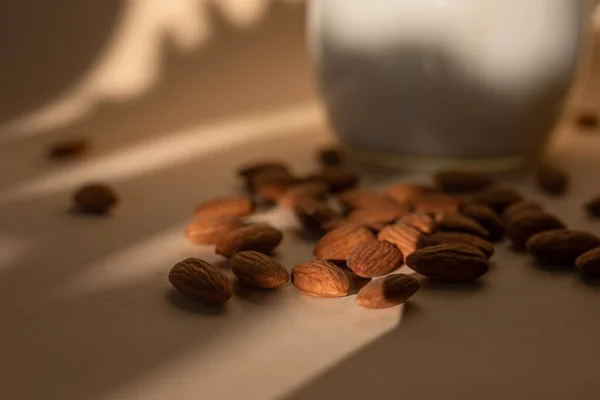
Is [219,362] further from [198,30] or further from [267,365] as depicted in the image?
[198,30]

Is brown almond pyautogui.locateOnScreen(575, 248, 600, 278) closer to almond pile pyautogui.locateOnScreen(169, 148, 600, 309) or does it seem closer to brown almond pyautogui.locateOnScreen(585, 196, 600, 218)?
almond pile pyautogui.locateOnScreen(169, 148, 600, 309)

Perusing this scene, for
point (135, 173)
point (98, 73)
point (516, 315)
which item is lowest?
point (516, 315)

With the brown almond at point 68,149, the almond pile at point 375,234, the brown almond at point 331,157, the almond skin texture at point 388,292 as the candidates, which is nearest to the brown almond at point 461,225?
the almond pile at point 375,234

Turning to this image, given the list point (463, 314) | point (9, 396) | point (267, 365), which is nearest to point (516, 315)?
point (463, 314)

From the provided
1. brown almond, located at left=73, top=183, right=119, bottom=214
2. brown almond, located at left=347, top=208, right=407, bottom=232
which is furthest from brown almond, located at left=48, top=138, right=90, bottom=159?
brown almond, located at left=347, top=208, right=407, bottom=232

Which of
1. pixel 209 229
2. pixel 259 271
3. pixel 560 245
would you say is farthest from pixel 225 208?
pixel 560 245

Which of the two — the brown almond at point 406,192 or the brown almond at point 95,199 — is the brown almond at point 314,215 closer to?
the brown almond at point 406,192
